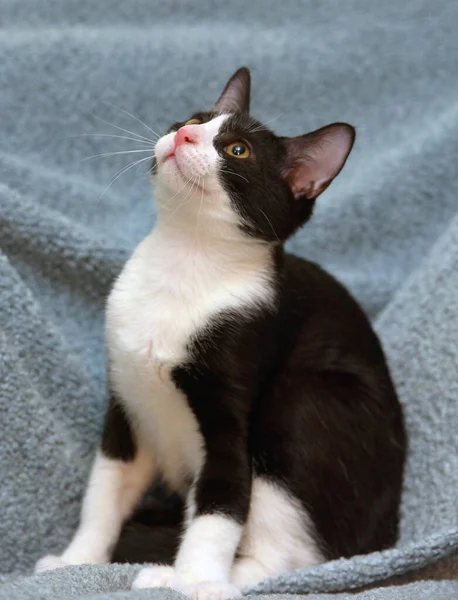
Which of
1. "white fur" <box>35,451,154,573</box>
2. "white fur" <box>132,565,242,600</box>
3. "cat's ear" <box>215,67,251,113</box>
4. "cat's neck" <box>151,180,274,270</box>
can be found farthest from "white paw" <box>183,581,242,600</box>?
"cat's ear" <box>215,67,251,113</box>

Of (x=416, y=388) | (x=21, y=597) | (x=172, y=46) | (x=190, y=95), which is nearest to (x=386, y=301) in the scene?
(x=416, y=388)

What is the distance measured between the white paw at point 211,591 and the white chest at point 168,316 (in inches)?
8.7

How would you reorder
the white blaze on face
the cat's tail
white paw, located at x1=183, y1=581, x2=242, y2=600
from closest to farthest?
white paw, located at x1=183, y1=581, x2=242, y2=600
the white blaze on face
the cat's tail

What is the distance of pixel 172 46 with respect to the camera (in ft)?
6.38

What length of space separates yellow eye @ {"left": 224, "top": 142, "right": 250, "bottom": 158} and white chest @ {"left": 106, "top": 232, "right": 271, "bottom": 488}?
0.16m

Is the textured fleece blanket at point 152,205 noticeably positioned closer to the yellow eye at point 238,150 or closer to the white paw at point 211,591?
the white paw at point 211,591

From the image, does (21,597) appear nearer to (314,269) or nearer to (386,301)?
(314,269)

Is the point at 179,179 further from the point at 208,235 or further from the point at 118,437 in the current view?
the point at 118,437

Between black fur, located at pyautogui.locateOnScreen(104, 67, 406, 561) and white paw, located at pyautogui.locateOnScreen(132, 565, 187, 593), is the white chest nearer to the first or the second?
black fur, located at pyautogui.locateOnScreen(104, 67, 406, 561)

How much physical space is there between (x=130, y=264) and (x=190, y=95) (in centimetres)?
73

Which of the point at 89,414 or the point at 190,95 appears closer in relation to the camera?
the point at 89,414

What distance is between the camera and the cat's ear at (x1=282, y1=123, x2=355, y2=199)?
4.24ft

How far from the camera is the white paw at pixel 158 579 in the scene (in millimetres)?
1134

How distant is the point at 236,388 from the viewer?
4.14ft
